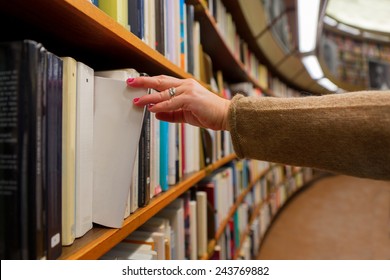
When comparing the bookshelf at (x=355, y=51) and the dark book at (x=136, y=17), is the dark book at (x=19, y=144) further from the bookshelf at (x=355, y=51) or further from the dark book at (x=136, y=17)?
the bookshelf at (x=355, y=51)

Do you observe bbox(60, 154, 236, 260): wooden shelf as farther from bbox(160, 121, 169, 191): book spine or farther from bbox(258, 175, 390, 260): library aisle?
bbox(258, 175, 390, 260): library aisle

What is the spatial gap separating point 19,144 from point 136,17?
1.37ft

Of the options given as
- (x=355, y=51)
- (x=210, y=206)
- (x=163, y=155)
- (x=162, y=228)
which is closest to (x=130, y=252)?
(x=162, y=228)

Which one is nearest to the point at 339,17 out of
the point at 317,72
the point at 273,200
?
the point at 317,72

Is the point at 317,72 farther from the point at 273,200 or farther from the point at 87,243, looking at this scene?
the point at 87,243

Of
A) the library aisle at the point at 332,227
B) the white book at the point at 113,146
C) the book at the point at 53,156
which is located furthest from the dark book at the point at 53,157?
the library aisle at the point at 332,227

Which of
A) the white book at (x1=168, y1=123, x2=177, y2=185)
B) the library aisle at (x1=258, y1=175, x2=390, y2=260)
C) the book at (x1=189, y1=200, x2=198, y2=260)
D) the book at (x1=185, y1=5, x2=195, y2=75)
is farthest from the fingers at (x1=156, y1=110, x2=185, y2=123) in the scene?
the library aisle at (x1=258, y1=175, x2=390, y2=260)

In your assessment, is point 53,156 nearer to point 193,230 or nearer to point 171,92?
point 171,92

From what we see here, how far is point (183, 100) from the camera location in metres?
0.60

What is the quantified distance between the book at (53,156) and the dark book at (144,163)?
205mm

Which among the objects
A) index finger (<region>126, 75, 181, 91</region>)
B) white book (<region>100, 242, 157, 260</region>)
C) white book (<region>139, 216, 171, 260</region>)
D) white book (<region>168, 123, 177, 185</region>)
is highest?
index finger (<region>126, 75, 181, 91</region>)

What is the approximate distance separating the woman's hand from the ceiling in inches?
219

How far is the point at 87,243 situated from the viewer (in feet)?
1.51

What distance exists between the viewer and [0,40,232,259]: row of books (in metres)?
0.34
